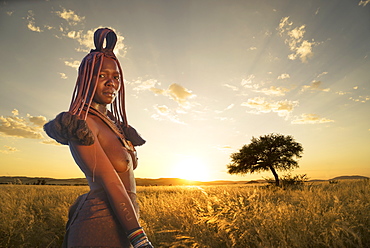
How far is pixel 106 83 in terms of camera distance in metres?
1.59

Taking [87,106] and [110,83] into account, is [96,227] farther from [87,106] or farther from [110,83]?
[110,83]

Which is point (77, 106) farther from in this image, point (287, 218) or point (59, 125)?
point (287, 218)

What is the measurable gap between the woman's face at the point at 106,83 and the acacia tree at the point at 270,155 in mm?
27942

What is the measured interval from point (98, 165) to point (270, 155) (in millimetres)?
29207

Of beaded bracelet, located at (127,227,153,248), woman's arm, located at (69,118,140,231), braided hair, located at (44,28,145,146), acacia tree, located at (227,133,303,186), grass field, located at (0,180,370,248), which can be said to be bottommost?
grass field, located at (0,180,370,248)

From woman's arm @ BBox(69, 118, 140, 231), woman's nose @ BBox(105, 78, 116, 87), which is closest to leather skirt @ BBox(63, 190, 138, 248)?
woman's arm @ BBox(69, 118, 140, 231)

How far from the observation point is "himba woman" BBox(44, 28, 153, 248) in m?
1.26

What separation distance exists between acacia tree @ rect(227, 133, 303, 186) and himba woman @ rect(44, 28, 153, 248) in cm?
2800

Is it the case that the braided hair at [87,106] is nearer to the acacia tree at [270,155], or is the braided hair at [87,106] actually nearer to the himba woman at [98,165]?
the himba woman at [98,165]

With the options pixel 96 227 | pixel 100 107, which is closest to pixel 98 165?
pixel 96 227

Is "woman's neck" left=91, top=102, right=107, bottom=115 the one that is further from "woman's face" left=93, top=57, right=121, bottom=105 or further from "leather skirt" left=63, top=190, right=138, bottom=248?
"leather skirt" left=63, top=190, right=138, bottom=248

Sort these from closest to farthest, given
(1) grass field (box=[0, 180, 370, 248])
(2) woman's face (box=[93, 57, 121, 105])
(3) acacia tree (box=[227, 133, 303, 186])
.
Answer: (2) woman's face (box=[93, 57, 121, 105])
(1) grass field (box=[0, 180, 370, 248])
(3) acacia tree (box=[227, 133, 303, 186])

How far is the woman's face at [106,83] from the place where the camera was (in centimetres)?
158

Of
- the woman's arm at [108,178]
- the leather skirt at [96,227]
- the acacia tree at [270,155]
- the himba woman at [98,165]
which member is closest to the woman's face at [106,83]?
the himba woman at [98,165]
